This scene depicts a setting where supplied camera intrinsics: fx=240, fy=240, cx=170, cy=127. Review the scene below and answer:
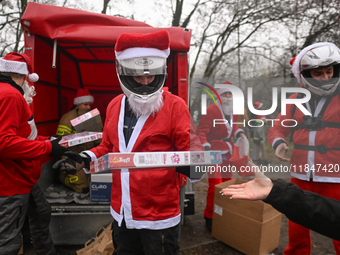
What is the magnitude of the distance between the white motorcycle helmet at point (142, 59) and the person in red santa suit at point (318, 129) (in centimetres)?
132

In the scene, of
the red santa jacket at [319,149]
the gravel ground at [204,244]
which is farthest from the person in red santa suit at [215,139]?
the red santa jacket at [319,149]

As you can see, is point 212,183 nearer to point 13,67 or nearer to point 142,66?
point 142,66

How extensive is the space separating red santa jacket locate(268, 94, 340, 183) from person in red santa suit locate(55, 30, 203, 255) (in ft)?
3.61

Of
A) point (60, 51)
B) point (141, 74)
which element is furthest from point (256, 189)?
point (60, 51)

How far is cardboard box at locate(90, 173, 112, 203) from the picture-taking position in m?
3.04

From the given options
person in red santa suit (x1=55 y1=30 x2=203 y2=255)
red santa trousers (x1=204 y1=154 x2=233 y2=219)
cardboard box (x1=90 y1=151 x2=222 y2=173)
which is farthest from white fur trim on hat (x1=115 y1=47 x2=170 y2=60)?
red santa trousers (x1=204 y1=154 x2=233 y2=219)

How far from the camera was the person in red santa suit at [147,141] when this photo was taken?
5.44ft

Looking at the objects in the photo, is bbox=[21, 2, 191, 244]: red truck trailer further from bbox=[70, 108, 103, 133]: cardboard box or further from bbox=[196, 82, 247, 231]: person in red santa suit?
bbox=[196, 82, 247, 231]: person in red santa suit

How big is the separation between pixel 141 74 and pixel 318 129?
1590mm

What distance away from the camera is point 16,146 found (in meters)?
1.83

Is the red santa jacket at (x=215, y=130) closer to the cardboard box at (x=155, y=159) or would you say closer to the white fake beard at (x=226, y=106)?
the white fake beard at (x=226, y=106)

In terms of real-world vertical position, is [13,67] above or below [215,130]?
above

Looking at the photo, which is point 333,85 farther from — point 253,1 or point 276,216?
point 253,1

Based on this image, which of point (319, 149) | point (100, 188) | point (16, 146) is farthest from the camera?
point (100, 188)
